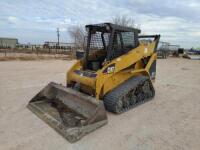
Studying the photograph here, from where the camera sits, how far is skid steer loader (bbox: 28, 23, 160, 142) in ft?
12.4

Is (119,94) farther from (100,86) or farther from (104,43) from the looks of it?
(104,43)

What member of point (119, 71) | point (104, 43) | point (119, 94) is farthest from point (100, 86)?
point (104, 43)

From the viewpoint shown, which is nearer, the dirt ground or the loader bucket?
the dirt ground

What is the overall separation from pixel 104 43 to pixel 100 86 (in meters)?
1.47

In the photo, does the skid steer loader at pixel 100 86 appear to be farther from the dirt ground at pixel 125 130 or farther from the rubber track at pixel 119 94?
the dirt ground at pixel 125 130

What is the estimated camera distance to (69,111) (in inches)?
171

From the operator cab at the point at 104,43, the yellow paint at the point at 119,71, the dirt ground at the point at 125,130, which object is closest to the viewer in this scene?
the dirt ground at the point at 125,130

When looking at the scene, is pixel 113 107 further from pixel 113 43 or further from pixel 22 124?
pixel 22 124

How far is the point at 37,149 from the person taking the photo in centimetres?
297

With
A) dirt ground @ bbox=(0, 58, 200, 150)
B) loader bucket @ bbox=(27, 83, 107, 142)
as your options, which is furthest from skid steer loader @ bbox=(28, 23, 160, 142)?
dirt ground @ bbox=(0, 58, 200, 150)

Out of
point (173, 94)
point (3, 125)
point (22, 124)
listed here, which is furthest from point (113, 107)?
point (173, 94)

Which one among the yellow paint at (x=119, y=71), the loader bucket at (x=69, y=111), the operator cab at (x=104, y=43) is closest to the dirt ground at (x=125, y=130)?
the loader bucket at (x=69, y=111)

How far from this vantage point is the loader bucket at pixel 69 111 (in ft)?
11.3

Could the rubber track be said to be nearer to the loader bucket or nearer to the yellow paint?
the yellow paint
